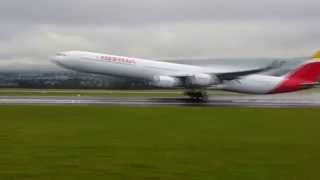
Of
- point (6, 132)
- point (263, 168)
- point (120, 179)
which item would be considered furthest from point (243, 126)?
point (120, 179)

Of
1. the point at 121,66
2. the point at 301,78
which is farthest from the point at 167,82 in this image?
the point at 301,78

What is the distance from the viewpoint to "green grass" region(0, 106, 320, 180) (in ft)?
35.3

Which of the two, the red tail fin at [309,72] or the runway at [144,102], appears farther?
the red tail fin at [309,72]

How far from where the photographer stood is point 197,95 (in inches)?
1831

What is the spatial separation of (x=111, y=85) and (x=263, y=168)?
71.7m

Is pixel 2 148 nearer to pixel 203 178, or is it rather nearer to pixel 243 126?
pixel 203 178

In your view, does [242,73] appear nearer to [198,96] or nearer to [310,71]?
[198,96]

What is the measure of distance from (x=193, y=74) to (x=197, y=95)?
5.81ft

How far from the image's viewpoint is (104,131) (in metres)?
18.8

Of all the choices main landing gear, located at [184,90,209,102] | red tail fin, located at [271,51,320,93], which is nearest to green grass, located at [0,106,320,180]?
main landing gear, located at [184,90,209,102]

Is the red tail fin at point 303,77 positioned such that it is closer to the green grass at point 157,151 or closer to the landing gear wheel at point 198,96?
the landing gear wheel at point 198,96

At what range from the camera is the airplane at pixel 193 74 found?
46.4 metres

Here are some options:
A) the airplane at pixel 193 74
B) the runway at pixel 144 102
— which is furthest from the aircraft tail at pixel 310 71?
the runway at pixel 144 102

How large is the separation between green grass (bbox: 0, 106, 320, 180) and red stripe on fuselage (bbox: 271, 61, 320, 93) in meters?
30.0
